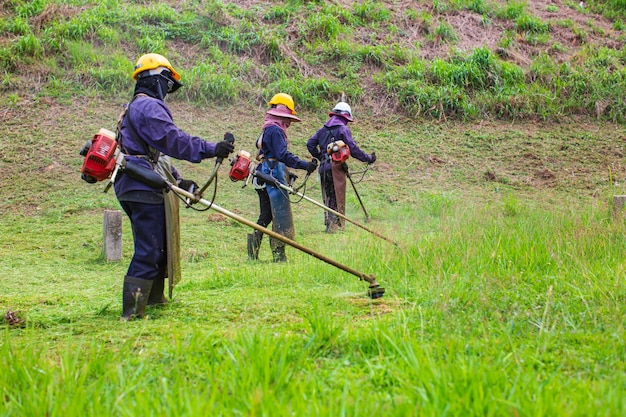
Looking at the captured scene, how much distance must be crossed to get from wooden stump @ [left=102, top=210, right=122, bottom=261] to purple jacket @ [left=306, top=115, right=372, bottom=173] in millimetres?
3216

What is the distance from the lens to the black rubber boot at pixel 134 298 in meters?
4.54

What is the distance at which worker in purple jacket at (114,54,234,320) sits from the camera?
15.2 feet

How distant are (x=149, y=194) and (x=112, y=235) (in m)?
3.04

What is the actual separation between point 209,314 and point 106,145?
1.22 m

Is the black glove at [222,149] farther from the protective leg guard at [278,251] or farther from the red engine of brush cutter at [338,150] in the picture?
the red engine of brush cutter at [338,150]

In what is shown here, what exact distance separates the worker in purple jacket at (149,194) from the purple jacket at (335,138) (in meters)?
4.95

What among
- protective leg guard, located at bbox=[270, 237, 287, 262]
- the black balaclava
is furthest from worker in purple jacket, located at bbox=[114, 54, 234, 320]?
protective leg guard, located at bbox=[270, 237, 287, 262]

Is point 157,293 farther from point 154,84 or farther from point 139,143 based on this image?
point 154,84

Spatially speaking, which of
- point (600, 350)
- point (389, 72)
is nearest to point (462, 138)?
point (389, 72)

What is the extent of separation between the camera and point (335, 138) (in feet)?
31.7

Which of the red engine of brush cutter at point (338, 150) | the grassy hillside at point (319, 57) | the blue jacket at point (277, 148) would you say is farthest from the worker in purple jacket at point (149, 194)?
the grassy hillside at point (319, 57)

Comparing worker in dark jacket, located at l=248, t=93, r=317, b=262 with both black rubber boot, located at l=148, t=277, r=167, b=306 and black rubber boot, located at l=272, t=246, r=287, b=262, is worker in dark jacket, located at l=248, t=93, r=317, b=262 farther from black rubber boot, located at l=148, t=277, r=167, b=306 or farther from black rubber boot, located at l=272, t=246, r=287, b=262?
black rubber boot, located at l=148, t=277, r=167, b=306

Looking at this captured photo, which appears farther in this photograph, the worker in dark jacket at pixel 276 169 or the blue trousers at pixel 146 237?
the worker in dark jacket at pixel 276 169

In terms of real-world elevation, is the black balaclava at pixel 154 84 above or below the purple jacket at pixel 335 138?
above
